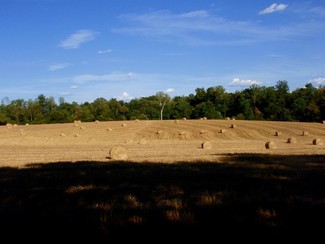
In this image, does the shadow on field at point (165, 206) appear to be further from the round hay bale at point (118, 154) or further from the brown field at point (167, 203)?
the round hay bale at point (118, 154)

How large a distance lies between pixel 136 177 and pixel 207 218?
6.02 metres

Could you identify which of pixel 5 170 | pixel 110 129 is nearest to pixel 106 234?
pixel 5 170

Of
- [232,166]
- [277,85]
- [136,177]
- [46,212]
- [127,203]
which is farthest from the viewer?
[277,85]

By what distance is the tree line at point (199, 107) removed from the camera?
3423 inches

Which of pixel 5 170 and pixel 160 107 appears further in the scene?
pixel 160 107

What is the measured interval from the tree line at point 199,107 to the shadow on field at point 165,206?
71498mm

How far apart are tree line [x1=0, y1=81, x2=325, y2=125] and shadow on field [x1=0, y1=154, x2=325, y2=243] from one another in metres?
71.5

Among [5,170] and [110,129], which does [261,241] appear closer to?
[5,170]

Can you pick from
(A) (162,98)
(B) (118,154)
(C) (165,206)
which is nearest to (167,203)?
(C) (165,206)

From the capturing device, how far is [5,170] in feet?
57.2

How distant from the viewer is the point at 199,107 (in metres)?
99.5

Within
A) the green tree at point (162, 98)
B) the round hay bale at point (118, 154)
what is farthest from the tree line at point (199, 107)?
the round hay bale at point (118, 154)

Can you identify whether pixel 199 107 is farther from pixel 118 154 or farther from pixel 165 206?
pixel 165 206

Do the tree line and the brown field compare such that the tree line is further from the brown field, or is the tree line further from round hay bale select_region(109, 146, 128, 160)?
the brown field
